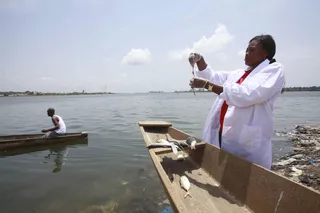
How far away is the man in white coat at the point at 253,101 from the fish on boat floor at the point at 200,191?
762mm

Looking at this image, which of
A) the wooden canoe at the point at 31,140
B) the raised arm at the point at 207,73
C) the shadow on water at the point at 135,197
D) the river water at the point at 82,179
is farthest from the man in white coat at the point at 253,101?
the wooden canoe at the point at 31,140

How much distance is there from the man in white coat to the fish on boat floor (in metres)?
0.76

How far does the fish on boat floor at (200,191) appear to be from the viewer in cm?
320

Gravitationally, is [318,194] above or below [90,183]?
above

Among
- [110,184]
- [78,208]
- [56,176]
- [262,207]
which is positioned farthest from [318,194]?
[56,176]

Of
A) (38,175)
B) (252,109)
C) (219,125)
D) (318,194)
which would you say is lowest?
(38,175)

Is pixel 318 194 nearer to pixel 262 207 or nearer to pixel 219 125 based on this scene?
pixel 262 207

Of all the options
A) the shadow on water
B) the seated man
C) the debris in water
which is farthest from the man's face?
the seated man

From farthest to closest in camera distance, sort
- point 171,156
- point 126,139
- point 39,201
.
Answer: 1. point 126,139
2. point 39,201
3. point 171,156

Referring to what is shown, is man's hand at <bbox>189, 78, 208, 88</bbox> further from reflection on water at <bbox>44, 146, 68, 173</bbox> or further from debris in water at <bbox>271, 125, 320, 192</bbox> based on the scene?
reflection on water at <bbox>44, 146, 68, 173</bbox>

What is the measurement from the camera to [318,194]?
2119mm

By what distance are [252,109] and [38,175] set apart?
8.90 metres

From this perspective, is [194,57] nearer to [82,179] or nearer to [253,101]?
[253,101]

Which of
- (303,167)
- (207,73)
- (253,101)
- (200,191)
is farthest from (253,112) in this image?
(303,167)
